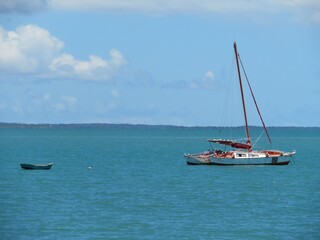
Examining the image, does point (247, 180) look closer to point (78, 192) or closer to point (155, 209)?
point (78, 192)

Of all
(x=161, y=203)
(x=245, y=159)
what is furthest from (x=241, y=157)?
(x=161, y=203)

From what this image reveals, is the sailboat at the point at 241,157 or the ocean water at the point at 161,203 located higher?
the sailboat at the point at 241,157

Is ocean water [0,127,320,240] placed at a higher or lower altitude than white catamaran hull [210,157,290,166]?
lower

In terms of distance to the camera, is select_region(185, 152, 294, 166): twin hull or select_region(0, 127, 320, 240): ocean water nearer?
select_region(0, 127, 320, 240): ocean water

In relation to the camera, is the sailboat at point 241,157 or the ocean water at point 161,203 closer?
the ocean water at point 161,203

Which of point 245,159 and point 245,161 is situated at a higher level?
point 245,159

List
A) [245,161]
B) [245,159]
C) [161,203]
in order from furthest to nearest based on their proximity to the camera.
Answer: [245,161]
[245,159]
[161,203]

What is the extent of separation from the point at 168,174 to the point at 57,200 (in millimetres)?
35281

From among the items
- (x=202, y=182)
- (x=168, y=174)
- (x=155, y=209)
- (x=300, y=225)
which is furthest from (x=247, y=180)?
(x=300, y=225)

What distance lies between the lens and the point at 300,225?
208 ft

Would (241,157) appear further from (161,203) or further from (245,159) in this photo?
(161,203)

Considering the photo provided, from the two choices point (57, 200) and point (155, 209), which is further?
point (57, 200)

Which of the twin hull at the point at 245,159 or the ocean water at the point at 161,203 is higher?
the twin hull at the point at 245,159

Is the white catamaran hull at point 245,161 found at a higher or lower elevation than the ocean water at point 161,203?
higher
